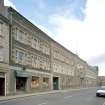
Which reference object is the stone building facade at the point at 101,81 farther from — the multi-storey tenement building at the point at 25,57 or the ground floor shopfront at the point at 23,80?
the ground floor shopfront at the point at 23,80

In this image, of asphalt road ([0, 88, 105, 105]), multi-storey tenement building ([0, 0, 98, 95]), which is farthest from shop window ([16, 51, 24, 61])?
asphalt road ([0, 88, 105, 105])

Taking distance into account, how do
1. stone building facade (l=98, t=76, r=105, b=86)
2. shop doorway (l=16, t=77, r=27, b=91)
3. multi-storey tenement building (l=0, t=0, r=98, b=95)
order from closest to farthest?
multi-storey tenement building (l=0, t=0, r=98, b=95)
shop doorway (l=16, t=77, r=27, b=91)
stone building facade (l=98, t=76, r=105, b=86)

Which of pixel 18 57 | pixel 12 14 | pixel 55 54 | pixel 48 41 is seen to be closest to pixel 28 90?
pixel 18 57

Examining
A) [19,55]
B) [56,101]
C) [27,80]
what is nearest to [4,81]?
[19,55]

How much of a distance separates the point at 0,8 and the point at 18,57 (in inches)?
332

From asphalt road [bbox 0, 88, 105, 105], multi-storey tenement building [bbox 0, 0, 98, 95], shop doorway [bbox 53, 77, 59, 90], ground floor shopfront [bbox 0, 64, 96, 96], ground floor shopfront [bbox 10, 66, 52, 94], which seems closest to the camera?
asphalt road [bbox 0, 88, 105, 105]

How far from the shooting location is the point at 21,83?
141 ft

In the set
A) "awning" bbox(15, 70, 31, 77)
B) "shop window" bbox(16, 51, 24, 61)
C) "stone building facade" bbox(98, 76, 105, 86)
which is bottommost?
"stone building facade" bbox(98, 76, 105, 86)

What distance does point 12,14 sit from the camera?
127 feet

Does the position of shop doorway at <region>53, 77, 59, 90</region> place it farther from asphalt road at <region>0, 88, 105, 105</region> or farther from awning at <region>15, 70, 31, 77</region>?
asphalt road at <region>0, 88, 105, 105</region>

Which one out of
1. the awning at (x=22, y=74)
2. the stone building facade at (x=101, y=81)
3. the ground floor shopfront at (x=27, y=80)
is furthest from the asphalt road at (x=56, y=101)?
the stone building facade at (x=101, y=81)

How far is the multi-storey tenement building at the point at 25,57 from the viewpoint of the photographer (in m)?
36.4

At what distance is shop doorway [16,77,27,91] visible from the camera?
1608 inches

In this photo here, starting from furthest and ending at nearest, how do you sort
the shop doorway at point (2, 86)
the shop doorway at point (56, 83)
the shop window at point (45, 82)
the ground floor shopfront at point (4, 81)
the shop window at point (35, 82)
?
1. the shop doorway at point (56, 83)
2. the shop window at point (45, 82)
3. the shop window at point (35, 82)
4. the shop doorway at point (2, 86)
5. the ground floor shopfront at point (4, 81)
